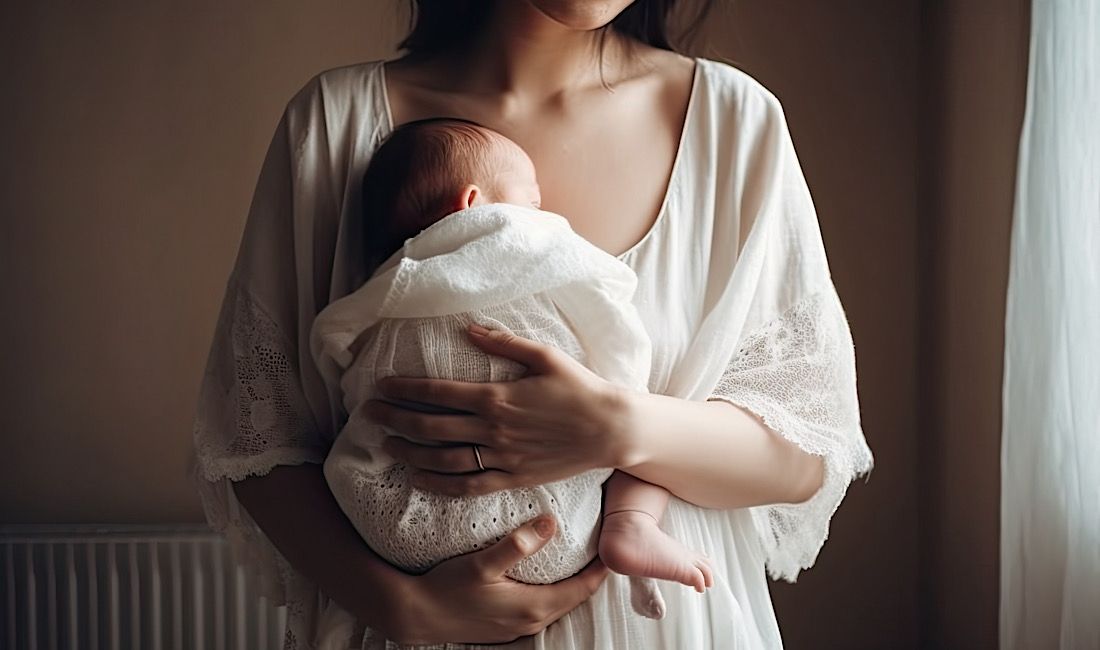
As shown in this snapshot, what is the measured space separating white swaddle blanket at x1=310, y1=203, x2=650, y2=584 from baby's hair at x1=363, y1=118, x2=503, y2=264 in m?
0.05

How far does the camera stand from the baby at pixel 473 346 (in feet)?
3.69

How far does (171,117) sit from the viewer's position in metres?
2.62

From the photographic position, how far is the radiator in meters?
2.58

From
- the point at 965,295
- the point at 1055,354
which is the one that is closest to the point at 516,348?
the point at 1055,354

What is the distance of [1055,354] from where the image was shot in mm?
1742

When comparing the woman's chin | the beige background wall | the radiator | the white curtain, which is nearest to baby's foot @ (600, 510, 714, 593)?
the woman's chin

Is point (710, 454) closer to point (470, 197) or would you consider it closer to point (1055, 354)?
point (470, 197)

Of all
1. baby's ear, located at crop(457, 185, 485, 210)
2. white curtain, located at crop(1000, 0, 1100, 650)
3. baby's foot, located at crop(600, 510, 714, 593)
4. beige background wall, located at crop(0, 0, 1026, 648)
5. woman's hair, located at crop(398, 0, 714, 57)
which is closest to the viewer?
baby's foot, located at crop(600, 510, 714, 593)

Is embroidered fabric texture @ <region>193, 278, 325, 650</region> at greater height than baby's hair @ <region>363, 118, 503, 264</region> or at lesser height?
lesser

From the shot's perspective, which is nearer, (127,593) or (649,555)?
(649,555)

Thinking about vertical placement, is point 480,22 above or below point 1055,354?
above

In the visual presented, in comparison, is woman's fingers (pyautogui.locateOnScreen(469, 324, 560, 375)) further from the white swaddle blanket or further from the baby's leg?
the baby's leg

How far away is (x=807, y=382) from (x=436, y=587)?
1.50 feet

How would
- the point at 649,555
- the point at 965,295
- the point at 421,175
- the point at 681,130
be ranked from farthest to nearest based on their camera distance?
the point at 965,295, the point at 681,130, the point at 421,175, the point at 649,555
